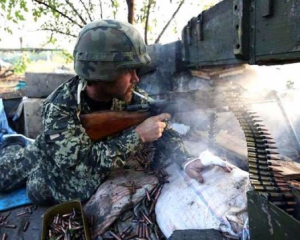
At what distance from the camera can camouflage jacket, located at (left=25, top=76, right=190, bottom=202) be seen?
8.91 ft

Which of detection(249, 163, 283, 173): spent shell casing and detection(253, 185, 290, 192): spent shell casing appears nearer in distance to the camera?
detection(253, 185, 290, 192): spent shell casing

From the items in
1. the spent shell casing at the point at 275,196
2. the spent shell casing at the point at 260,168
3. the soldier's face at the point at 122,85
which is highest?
the soldier's face at the point at 122,85

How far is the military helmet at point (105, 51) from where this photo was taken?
2.71 metres

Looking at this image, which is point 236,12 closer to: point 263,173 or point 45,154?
point 263,173

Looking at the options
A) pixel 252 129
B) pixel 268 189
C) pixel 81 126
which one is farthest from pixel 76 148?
pixel 268 189

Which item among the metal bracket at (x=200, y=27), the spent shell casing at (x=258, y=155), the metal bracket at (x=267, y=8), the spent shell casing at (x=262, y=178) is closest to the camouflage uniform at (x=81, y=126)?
the metal bracket at (x=200, y=27)

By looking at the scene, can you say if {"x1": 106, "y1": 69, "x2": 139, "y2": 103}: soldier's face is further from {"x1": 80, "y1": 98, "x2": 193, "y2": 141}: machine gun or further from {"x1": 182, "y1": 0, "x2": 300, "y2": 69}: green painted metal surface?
{"x1": 182, "y1": 0, "x2": 300, "y2": 69}: green painted metal surface

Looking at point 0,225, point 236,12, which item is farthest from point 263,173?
point 0,225

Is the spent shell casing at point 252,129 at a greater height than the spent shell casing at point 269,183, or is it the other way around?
the spent shell casing at point 252,129

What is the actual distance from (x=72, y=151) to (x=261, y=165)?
1.38 metres

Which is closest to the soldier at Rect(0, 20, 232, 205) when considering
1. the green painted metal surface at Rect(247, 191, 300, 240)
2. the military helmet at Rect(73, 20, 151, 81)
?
the military helmet at Rect(73, 20, 151, 81)

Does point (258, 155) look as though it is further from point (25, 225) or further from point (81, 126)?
point (25, 225)

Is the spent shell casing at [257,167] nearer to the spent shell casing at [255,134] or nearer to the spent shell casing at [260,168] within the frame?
the spent shell casing at [260,168]

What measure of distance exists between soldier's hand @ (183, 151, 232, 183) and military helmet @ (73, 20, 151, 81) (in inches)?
34.3
